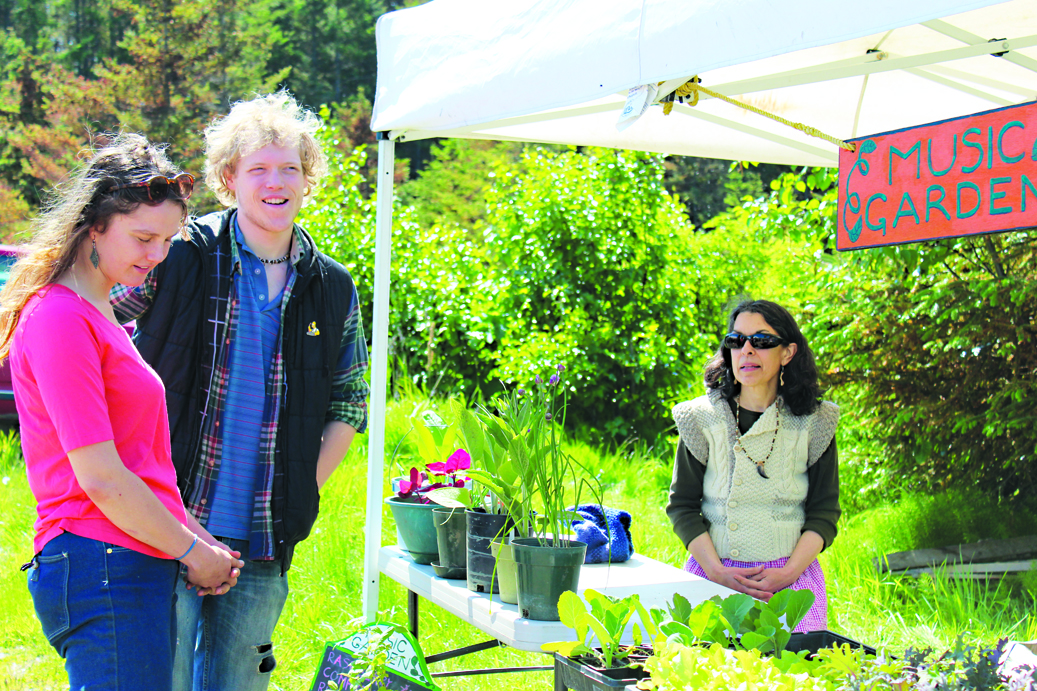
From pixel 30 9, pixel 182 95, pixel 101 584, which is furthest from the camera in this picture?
pixel 30 9

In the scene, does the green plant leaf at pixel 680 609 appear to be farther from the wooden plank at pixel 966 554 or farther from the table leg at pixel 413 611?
the wooden plank at pixel 966 554

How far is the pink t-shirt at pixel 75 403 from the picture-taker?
1.29 meters

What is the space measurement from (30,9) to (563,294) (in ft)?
88.3

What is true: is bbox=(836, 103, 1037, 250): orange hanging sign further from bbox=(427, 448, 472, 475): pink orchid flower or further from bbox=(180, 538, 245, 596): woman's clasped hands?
bbox=(180, 538, 245, 596): woman's clasped hands

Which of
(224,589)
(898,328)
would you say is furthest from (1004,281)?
(224,589)

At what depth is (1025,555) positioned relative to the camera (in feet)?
11.9

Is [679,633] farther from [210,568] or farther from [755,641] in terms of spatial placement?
[210,568]

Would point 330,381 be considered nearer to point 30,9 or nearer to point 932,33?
point 932,33

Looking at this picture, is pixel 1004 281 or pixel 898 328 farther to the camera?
pixel 898 328

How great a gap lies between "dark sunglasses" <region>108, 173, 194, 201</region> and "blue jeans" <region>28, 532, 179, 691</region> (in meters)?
0.57

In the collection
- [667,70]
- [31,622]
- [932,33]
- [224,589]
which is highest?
[932,33]

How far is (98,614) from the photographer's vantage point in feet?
4.34

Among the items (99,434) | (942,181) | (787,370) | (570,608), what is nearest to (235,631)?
(99,434)

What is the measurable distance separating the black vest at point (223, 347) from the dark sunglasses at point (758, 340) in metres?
1.07
